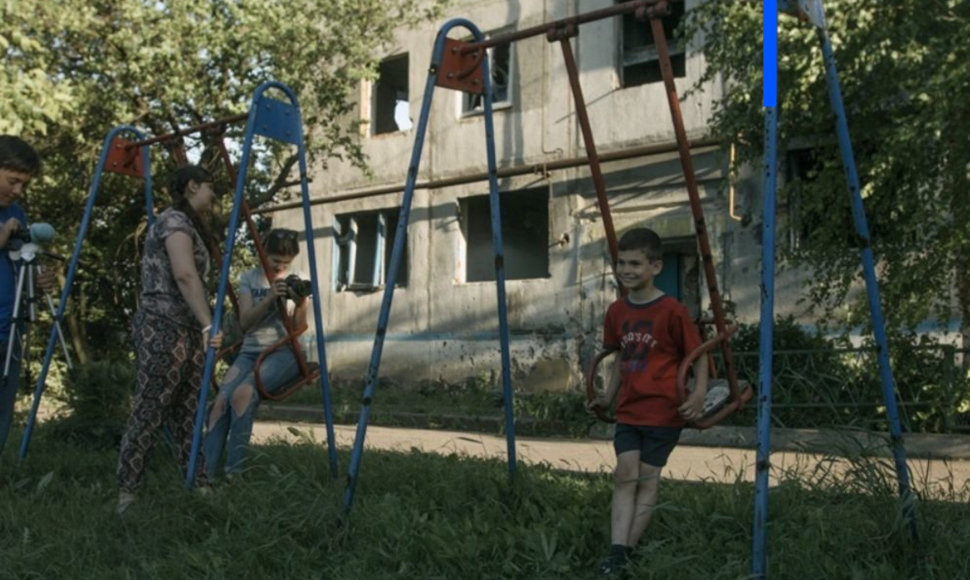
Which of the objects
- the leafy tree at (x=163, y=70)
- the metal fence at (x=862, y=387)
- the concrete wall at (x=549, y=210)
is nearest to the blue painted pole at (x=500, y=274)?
the metal fence at (x=862, y=387)

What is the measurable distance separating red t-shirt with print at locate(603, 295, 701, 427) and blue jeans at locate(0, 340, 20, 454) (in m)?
3.05

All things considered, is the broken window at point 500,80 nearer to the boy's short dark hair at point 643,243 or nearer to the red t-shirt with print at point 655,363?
the boy's short dark hair at point 643,243

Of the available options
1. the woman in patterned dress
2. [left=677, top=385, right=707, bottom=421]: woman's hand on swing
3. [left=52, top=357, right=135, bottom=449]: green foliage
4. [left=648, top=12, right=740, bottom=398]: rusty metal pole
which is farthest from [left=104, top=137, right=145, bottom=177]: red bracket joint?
[left=677, top=385, right=707, bottom=421]: woman's hand on swing

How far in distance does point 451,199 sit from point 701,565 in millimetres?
13852

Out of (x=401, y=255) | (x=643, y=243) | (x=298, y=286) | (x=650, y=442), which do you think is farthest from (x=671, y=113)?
(x=298, y=286)

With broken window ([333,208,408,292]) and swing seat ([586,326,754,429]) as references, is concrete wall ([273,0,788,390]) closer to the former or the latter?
broken window ([333,208,408,292])

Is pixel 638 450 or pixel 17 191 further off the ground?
pixel 17 191

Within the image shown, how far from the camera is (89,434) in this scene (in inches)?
301

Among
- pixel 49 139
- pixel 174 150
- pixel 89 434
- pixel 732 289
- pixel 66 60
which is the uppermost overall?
pixel 66 60

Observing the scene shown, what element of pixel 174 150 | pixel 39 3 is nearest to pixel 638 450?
pixel 174 150

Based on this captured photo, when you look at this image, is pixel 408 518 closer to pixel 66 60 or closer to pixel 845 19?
pixel 845 19

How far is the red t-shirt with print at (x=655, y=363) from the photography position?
400cm

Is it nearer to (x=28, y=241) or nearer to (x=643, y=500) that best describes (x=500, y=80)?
(x=28, y=241)

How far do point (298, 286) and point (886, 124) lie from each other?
656 centimetres
